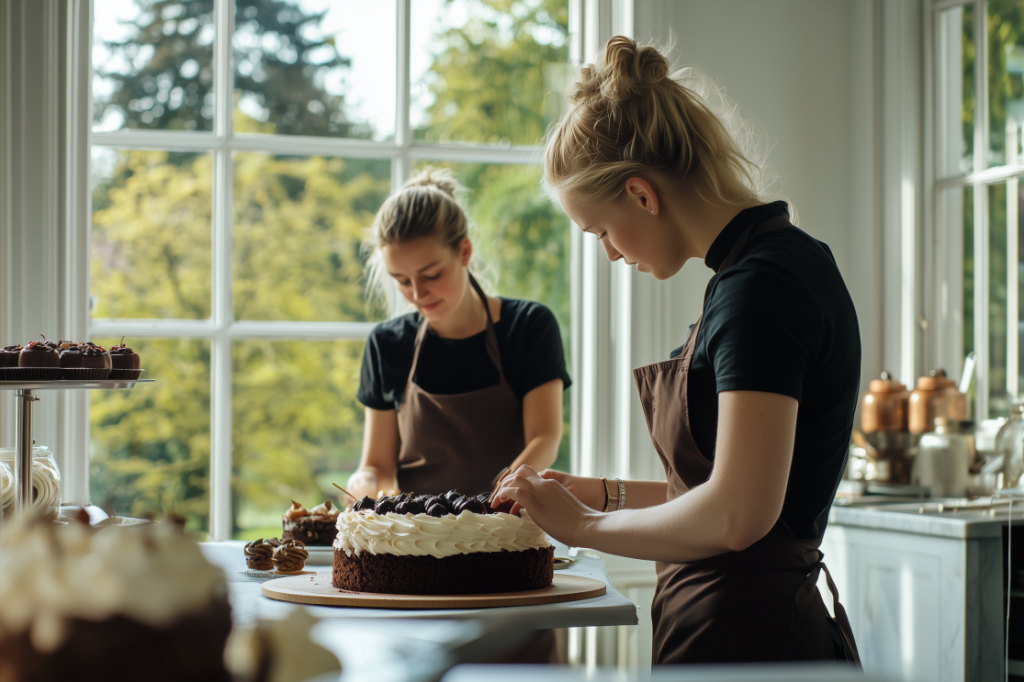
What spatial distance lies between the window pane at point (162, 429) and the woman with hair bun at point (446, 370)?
2.72 m

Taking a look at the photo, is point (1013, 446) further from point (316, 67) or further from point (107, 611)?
point (316, 67)

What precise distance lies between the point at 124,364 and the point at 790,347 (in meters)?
1.18

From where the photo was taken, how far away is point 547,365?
215cm

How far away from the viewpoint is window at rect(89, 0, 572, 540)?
278cm

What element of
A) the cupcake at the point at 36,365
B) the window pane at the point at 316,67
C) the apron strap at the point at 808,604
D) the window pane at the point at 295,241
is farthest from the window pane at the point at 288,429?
the apron strap at the point at 808,604

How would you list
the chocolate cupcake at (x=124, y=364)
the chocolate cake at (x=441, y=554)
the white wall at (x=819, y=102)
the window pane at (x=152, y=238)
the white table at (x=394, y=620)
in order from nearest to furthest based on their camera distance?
the white table at (x=394, y=620) → the chocolate cake at (x=441, y=554) → the chocolate cupcake at (x=124, y=364) → the white wall at (x=819, y=102) → the window pane at (x=152, y=238)

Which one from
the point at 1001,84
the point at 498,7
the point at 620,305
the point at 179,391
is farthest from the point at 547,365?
the point at 179,391

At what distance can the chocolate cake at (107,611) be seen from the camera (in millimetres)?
377

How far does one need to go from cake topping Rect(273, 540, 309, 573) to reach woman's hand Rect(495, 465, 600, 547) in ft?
1.39

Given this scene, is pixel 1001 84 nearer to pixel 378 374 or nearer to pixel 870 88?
pixel 870 88

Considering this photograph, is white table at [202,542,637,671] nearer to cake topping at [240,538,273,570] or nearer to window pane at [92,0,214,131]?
cake topping at [240,538,273,570]

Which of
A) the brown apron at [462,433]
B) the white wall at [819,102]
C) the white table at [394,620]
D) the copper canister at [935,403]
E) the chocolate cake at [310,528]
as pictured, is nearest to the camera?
the white table at [394,620]

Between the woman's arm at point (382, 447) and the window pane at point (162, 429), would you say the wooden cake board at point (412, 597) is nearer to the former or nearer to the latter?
the woman's arm at point (382, 447)

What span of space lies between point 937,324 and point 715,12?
1.28 metres
